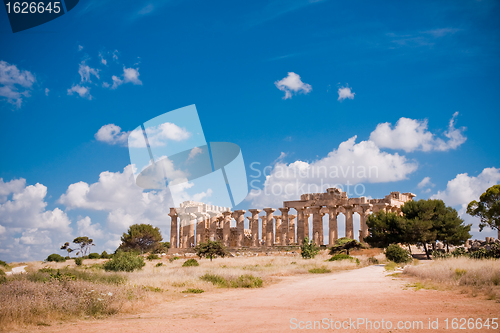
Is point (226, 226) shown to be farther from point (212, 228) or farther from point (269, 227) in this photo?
point (269, 227)

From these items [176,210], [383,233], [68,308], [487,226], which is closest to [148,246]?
[176,210]

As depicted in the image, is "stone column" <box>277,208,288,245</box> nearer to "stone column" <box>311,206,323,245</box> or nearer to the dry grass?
"stone column" <box>311,206,323,245</box>

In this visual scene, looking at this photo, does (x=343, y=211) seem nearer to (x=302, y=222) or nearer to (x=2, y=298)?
(x=302, y=222)

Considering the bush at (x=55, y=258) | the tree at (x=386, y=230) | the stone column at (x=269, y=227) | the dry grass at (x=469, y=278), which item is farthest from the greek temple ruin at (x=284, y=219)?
the dry grass at (x=469, y=278)

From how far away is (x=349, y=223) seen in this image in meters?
48.3

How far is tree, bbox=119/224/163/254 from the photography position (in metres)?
62.6

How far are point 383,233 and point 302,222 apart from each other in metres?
15.8

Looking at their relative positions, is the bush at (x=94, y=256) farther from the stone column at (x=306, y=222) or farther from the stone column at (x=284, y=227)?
the stone column at (x=306, y=222)

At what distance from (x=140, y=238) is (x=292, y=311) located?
5653 centimetres

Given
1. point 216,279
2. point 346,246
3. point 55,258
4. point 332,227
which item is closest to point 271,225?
point 332,227

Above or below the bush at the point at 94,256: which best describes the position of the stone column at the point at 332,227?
above

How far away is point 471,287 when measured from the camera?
43.9 feet

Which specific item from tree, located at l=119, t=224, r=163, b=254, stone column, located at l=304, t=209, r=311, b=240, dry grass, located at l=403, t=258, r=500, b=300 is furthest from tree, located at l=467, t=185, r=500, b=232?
tree, located at l=119, t=224, r=163, b=254

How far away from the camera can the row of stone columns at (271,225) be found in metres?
49.1
